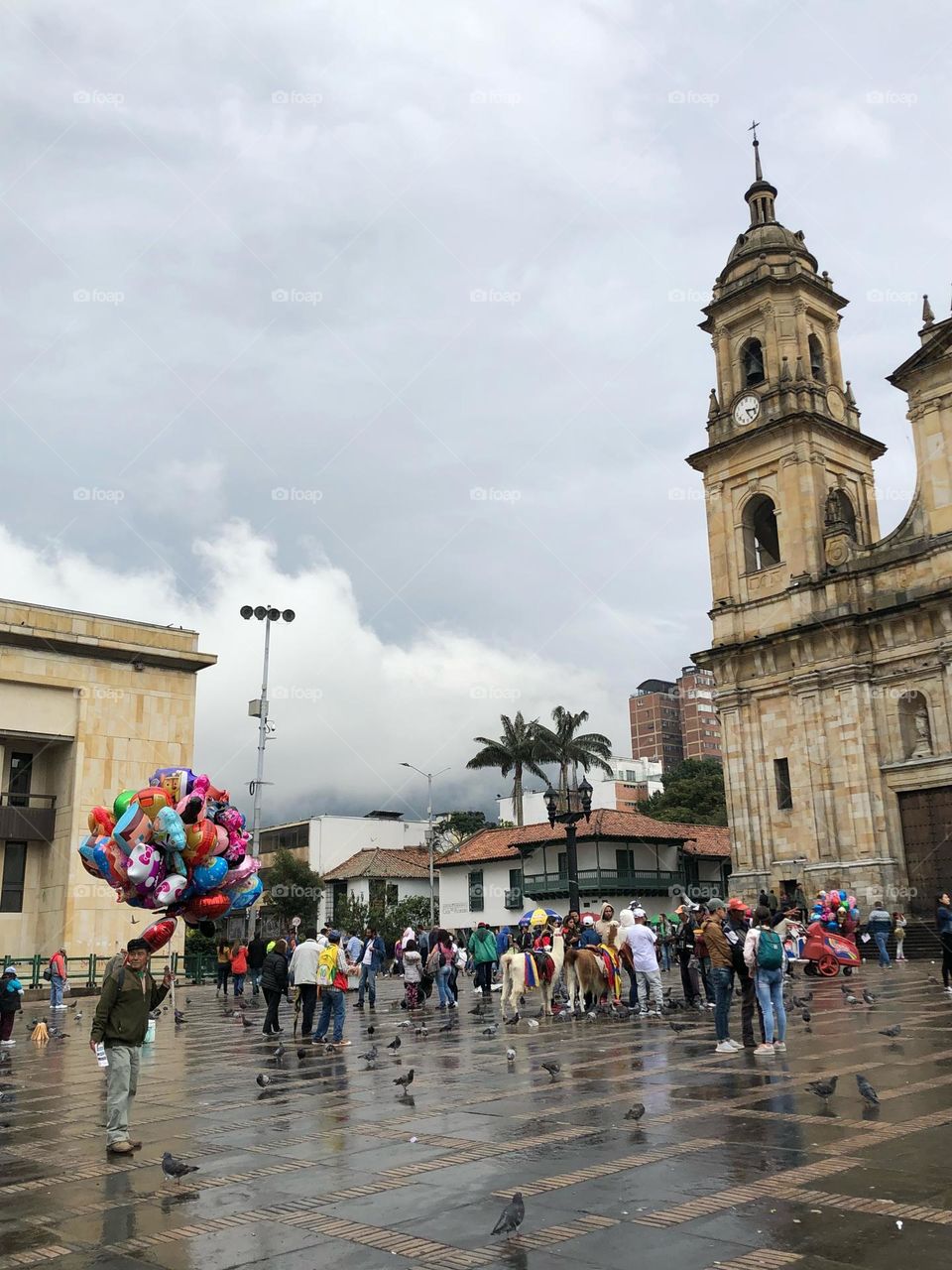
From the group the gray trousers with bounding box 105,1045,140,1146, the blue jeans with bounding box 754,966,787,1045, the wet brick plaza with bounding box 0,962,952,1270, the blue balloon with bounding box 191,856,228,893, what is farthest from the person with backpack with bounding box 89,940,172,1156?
the blue balloon with bounding box 191,856,228,893

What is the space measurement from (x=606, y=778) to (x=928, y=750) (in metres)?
69.2

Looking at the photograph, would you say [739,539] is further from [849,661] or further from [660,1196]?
[660,1196]

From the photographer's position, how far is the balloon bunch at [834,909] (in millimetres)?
26989

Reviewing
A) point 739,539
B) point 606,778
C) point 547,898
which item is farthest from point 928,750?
point 606,778

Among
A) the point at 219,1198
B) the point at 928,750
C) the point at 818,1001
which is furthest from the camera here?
the point at 928,750

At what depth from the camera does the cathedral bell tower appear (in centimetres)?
3709

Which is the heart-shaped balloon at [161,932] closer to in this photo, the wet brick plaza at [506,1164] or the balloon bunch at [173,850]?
the balloon bunch at [173,850]

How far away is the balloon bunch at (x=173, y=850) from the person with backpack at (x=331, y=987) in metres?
2.95

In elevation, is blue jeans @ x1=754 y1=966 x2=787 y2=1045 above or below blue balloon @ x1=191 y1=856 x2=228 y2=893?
below

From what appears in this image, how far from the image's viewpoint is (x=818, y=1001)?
18297 millimetres

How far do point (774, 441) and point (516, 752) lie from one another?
32.3m

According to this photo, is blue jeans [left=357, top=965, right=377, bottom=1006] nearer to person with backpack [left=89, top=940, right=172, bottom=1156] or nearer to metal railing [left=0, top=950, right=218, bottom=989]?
metal railing [left=0, top=950, right=218, bottom=989]

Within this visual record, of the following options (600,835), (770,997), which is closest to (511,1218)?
(770,997)

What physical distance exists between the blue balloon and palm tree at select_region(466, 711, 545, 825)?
47.3 m
